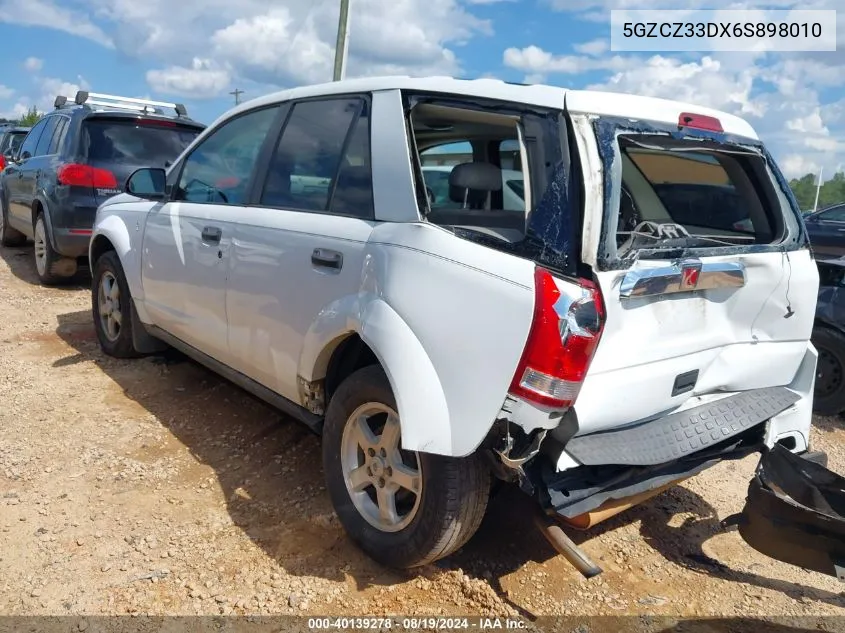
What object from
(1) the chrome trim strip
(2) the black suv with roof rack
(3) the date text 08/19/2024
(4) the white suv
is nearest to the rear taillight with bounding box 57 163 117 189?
(2) the black suv with roof rack

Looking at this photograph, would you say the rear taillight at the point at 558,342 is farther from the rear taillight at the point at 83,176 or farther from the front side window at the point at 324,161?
the rear taillight at the point at 83,176

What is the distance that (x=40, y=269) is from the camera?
747 cm

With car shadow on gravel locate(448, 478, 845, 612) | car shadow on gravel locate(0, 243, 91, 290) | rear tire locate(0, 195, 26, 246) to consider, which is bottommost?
car shadow on gravel locate(448, 478, 845, 612)

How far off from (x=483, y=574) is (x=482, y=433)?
89 centimetres

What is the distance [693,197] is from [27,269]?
25.8 feet

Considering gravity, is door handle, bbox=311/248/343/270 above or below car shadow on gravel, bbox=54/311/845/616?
above

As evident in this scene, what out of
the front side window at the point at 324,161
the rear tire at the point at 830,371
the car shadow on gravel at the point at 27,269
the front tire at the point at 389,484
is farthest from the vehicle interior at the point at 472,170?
the car shadow on gravel at the point at 27,269

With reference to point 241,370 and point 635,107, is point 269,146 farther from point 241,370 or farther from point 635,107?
point 635,107

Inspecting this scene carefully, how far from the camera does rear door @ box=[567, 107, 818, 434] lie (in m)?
2.24

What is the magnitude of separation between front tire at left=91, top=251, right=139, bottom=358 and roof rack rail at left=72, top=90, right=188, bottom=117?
2.85 metres

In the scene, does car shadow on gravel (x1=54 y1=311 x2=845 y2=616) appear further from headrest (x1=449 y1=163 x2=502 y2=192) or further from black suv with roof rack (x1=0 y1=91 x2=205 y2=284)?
black suv with roof rack (x1=0 y1=91 x2=205 y2=284)

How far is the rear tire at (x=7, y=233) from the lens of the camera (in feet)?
30.6

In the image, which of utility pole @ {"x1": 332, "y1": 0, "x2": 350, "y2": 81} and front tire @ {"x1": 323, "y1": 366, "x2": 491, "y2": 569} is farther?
utility pole @ {"x1": 332, "y1": 0, "x2": 350, "y2": 81}

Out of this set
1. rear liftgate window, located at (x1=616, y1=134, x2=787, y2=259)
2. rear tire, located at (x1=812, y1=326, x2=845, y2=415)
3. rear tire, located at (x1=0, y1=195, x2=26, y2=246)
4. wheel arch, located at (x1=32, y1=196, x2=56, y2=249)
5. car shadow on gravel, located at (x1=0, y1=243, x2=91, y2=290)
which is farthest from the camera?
rear tire, located at (x1=0, y1=195, x2=26, y2=246)
